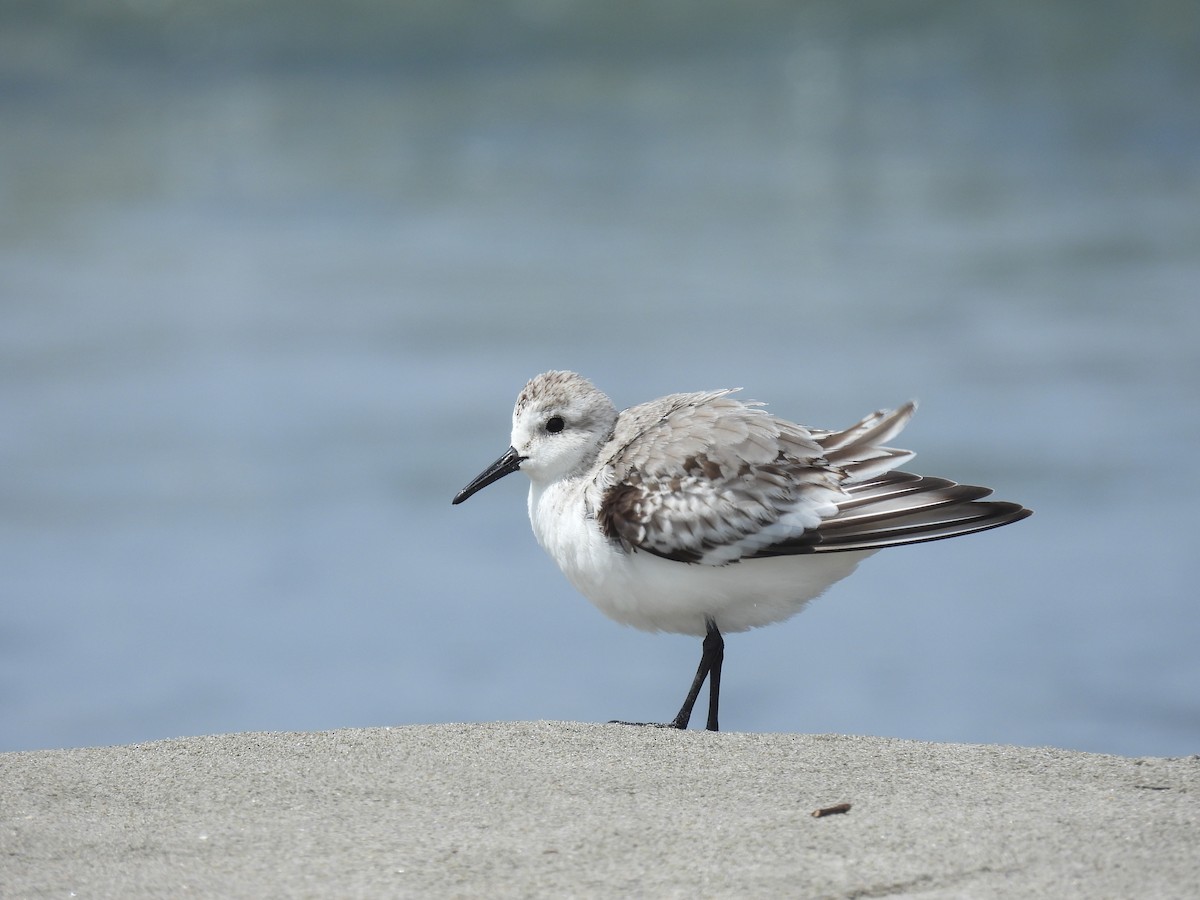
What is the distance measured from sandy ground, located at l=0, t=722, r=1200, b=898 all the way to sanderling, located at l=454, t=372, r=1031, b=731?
88 centimetres

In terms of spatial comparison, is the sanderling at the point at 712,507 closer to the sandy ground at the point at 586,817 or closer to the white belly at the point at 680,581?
the white belly at the point at 680,581

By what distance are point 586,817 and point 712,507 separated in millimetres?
1909

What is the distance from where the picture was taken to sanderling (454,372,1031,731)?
5.75 meters

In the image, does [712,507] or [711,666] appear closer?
[712,507]

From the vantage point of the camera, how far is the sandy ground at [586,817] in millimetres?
3631

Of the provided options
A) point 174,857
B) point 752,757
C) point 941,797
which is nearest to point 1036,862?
point 941,797

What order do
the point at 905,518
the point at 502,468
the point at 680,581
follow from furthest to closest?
the point at 502,468 → the point at 680,581 → the point at 905,518

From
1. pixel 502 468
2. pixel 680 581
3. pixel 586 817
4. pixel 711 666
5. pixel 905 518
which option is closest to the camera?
pixel 586 817

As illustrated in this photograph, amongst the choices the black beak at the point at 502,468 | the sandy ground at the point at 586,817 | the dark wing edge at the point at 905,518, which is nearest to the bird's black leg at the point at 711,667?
the dark wing edge at the point at 905,518

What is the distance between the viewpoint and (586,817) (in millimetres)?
4105

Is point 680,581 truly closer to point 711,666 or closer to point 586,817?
point 711,666

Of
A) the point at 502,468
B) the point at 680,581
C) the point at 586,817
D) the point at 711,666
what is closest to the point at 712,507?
the point at 680,581

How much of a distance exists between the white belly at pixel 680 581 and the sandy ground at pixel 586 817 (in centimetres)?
86

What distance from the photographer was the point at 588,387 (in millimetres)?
6273
